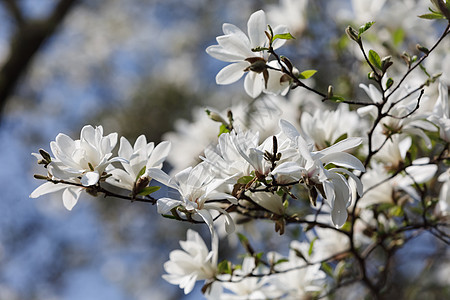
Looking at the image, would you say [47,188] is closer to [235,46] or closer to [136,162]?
[136,162]

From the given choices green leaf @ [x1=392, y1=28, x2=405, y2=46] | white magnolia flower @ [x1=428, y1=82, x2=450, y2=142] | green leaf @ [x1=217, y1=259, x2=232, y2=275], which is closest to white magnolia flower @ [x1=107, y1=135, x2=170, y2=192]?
green leaf @ [x1=217, y1=259, x2=232, y2=275]

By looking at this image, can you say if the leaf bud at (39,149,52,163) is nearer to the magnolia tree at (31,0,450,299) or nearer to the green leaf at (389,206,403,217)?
the magnolia tree at (31,0,450,299)

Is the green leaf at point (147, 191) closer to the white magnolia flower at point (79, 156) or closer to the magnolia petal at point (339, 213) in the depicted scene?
the white magnolia flower at point (79, 156)

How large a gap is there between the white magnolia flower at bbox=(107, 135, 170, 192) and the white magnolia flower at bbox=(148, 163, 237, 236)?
A: 0.05 metres

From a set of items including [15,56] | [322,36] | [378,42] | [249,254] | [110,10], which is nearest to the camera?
[249,254]

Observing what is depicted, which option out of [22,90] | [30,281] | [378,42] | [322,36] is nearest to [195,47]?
[22,90]

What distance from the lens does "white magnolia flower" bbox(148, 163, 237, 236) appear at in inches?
21.5

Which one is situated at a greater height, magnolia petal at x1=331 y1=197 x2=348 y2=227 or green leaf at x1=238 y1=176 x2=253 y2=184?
green leaf at x1=238 y1=176 x2=253 y2=184

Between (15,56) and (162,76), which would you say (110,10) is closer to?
(162,76)

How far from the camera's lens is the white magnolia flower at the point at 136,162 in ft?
2.00

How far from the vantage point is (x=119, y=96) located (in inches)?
151

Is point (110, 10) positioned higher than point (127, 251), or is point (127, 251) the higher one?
point (110, 10)

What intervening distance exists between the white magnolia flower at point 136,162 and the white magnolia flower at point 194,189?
0.17 feet

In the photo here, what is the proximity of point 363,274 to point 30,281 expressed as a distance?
3.51m
